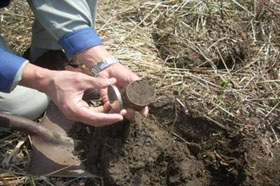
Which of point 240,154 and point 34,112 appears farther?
point 34,112

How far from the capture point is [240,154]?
72.7 inches

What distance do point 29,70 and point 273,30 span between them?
5.64 ft

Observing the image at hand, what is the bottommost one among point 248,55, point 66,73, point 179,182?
point 179,182

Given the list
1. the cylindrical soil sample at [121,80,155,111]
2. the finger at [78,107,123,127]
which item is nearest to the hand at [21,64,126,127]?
the finger at [78,107,123,127]

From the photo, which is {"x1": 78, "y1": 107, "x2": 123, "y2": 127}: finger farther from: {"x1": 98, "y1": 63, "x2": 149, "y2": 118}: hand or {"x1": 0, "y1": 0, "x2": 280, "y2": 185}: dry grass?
{"x1": 0, "y1": 0, "x2": 280, "y2": 185}: dry grass

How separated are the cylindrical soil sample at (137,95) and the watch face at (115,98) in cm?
5

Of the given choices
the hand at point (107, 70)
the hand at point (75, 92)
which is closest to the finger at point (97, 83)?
the hand at point (75, 92)

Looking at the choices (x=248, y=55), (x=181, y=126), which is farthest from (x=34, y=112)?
(x=248, y=55)

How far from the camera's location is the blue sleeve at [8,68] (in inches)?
57.8

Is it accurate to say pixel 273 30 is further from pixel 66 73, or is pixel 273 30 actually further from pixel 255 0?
pixel 66 73

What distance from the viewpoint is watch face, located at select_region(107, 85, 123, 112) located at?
1.47 metres

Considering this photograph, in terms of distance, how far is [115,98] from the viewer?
4.92ft

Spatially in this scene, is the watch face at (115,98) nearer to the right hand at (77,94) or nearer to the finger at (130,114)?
the right hand at (77,94)

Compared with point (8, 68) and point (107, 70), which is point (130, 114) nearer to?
point (107, 70)
